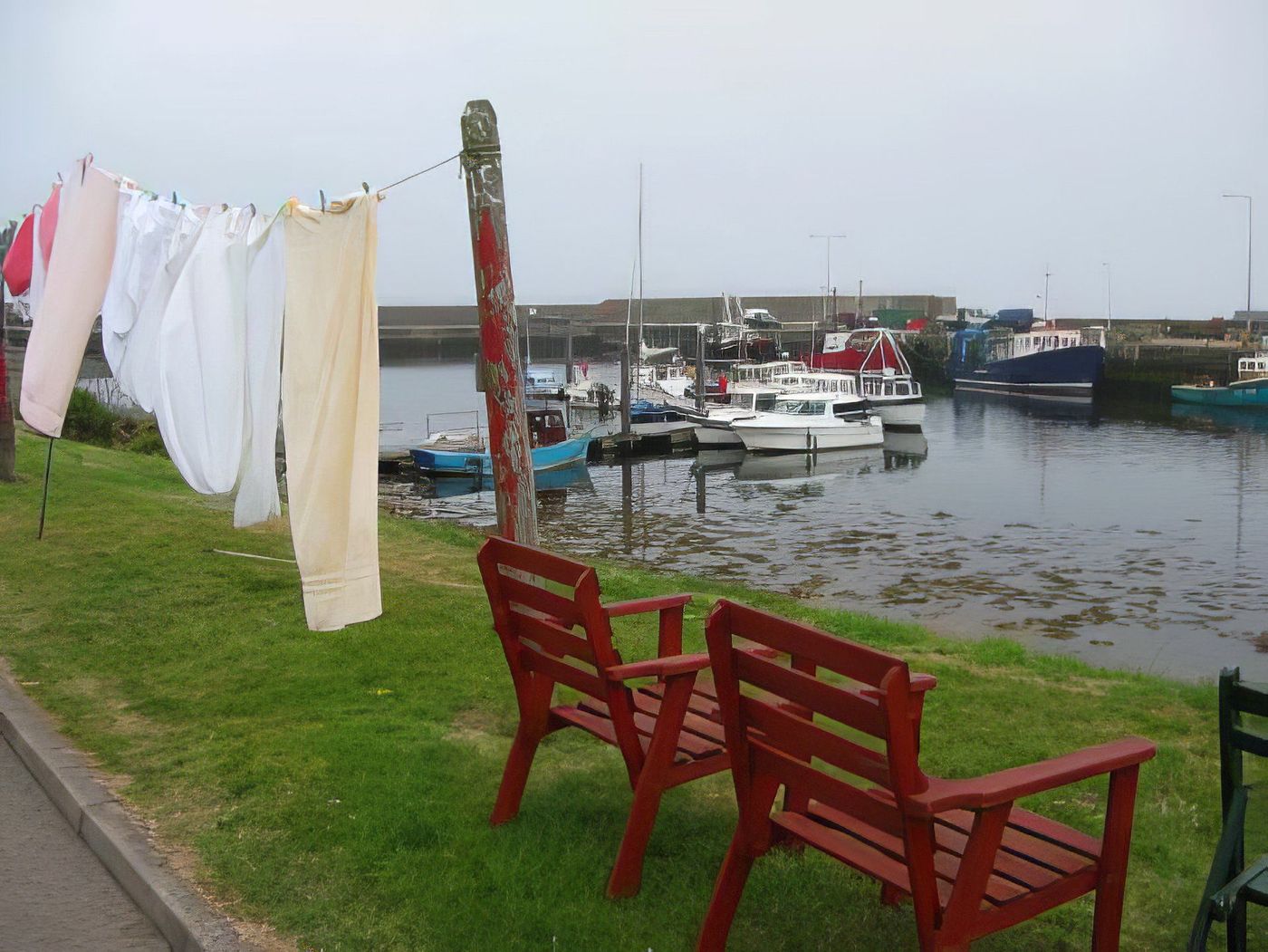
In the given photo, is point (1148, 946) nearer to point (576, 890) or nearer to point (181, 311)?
point (576, 890)

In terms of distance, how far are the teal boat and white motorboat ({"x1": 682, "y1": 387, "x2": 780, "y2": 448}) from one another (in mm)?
31013

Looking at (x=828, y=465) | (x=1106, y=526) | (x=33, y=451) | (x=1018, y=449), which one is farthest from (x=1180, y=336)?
(x=33, y=451)

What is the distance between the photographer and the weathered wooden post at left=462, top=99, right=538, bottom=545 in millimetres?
6168

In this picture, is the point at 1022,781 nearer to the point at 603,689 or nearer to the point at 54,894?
the point at 603,689

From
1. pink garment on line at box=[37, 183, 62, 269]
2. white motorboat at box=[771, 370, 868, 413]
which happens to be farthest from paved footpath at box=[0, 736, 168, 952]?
white motorboat at box=[771, 370, 868, 413]

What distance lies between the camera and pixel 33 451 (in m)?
16.9

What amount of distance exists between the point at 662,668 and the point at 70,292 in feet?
23.1

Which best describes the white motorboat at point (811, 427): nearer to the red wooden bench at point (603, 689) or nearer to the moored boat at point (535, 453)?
the moored boat at point (535, 453)

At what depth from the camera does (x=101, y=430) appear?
25953mm

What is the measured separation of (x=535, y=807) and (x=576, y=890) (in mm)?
698

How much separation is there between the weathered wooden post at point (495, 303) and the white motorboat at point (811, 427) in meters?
37.7

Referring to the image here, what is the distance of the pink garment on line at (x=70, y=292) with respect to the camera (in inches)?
340

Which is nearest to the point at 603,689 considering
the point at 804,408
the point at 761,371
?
the point at 804,408

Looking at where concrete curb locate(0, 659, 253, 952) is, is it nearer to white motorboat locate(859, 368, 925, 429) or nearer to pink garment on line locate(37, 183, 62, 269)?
pink garment on line locate(37, 183, 62, 269)
